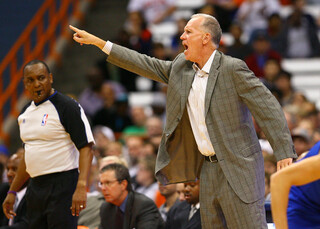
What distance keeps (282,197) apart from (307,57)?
25.7 ft

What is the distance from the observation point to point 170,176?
4281 millimetres

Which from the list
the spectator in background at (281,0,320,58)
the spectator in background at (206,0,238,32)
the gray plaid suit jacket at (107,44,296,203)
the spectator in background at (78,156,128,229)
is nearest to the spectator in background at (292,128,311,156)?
the spectator in background at (78,156,128,229)

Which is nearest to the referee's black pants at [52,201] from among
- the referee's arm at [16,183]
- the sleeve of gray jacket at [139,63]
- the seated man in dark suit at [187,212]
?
the referee's arm at [16,183]

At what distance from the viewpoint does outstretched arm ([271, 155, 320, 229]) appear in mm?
3150

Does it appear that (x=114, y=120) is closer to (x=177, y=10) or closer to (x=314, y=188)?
(x=177, y=10)

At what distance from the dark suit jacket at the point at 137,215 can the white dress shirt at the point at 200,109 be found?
68.2 inches

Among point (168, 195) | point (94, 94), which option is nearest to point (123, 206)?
point (168, 195)

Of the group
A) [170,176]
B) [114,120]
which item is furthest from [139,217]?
[114,120]

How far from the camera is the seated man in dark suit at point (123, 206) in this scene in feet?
18.7

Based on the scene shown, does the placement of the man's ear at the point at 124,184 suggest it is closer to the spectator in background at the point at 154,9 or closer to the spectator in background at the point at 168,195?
the spectator in background at the point at 168,195

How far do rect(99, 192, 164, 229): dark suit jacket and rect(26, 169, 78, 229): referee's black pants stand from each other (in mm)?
1076

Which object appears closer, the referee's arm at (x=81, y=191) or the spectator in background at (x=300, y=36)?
the referee's arm at (x=81, y=191)

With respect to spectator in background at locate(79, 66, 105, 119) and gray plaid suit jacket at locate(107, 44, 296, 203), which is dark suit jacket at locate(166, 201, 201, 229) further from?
spectator in background at locate(79, 66, 105, 119)

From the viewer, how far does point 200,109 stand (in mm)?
4082
